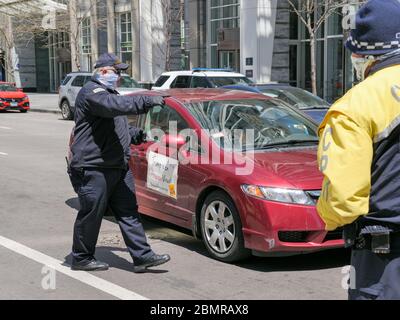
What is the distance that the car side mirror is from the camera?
6.10m

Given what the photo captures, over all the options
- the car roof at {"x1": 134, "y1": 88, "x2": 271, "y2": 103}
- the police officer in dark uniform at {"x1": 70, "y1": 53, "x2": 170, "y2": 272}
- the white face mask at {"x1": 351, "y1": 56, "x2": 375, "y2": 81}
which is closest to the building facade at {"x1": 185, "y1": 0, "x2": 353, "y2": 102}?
the car roof at {"x1": 134, "y1": 88, "x2": 271, "y2": 103}

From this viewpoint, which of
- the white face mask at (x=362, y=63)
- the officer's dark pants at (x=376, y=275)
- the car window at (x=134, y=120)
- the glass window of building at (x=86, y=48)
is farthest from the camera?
the glass window of building at (x=86, y=48)

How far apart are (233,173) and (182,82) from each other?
1273cm

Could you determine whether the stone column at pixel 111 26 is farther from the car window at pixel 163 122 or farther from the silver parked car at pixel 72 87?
the car window at pixel 163 122

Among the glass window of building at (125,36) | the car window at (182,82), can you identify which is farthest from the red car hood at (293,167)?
the glass window of building at (125,36)

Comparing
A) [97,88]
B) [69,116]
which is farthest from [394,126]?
[69,116]

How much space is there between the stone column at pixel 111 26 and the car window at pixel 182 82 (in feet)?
60.4

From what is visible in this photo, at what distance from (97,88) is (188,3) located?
27.6m

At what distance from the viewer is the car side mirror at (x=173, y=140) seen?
6.10m

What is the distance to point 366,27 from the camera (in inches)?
98.1

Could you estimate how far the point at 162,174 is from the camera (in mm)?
6320

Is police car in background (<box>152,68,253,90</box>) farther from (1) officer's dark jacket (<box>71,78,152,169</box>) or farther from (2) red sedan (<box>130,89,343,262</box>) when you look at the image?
(1) officer's dark jacket (<box>71,78,152,169</box>)

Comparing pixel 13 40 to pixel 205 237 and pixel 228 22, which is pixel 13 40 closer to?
pixel 228 22

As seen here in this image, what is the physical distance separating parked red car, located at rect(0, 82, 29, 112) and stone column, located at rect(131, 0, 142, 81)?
7580mm
